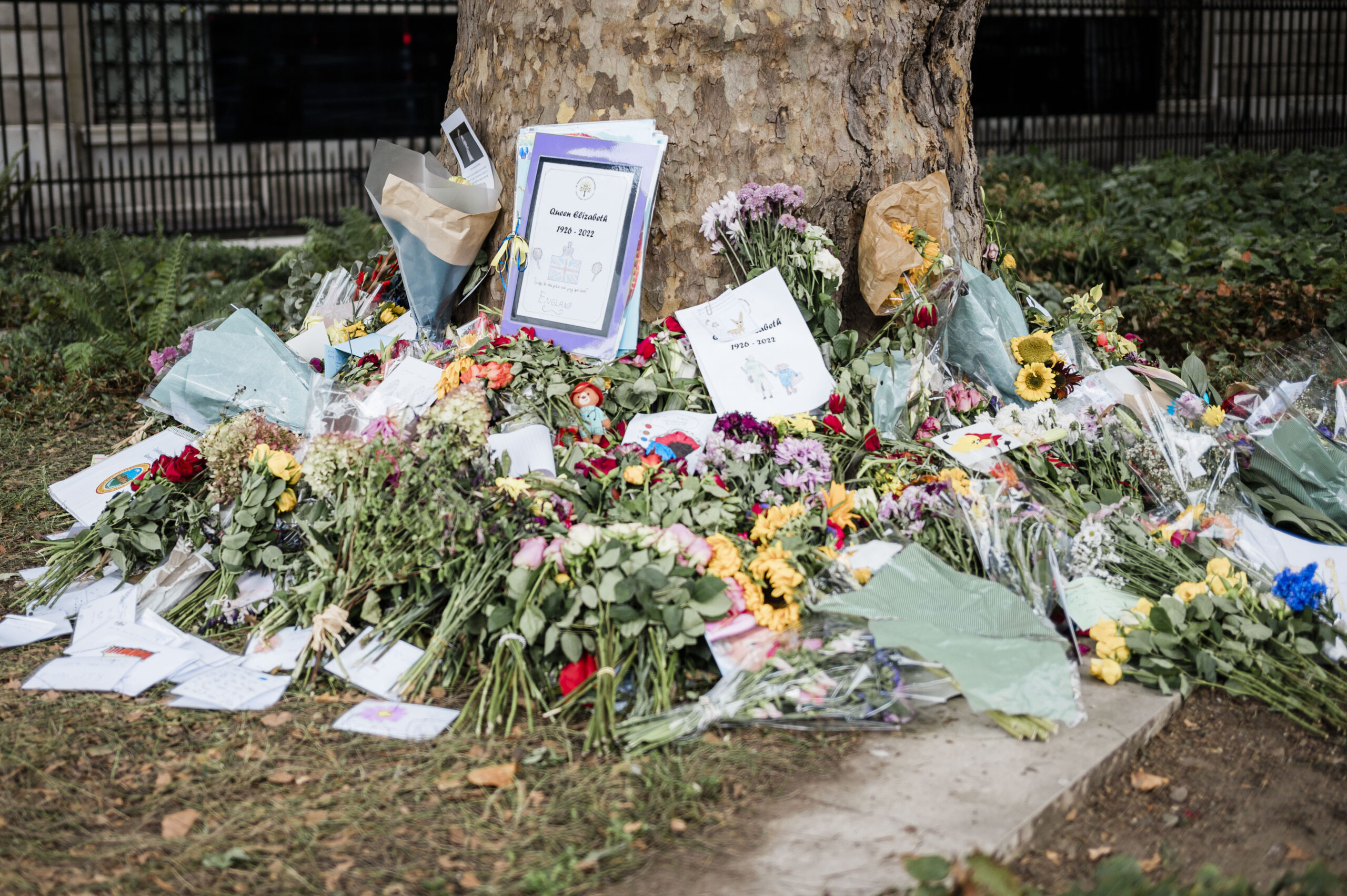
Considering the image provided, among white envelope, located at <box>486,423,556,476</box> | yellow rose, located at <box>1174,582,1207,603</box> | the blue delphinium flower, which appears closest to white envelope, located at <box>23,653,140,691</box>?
white envelope, located at <box>486,423,556,476</box>

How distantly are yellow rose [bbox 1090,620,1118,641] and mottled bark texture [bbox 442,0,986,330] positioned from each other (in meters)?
1.31

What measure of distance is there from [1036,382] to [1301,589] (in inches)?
40.0

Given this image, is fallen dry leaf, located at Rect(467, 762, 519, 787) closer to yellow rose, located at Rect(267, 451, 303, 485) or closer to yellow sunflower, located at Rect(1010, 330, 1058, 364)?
yellow rose, located at Rect(267, 451, 303, 485)

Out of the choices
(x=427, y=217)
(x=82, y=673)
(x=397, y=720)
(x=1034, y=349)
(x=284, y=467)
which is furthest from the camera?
(x=427, y=217)

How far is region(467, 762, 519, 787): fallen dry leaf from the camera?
2.20 meters

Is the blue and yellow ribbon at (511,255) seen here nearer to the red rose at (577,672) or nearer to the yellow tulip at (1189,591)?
the red rose at (577,672)

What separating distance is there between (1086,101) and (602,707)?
15.5 meters

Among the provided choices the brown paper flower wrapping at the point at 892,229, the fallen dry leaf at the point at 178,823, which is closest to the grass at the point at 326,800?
the fallen dry leaf at the point at 178,823

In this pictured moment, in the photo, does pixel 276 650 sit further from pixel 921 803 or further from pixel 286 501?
pixel 921 803

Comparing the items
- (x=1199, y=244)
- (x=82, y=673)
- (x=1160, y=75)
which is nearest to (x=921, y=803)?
(x=82, y=673)

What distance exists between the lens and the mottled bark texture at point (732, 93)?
3326mm

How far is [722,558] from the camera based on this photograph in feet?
8.52

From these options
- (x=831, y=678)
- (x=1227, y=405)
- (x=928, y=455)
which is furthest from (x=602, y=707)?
(x=1227, y=405)

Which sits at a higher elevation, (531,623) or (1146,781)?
(531,623)
